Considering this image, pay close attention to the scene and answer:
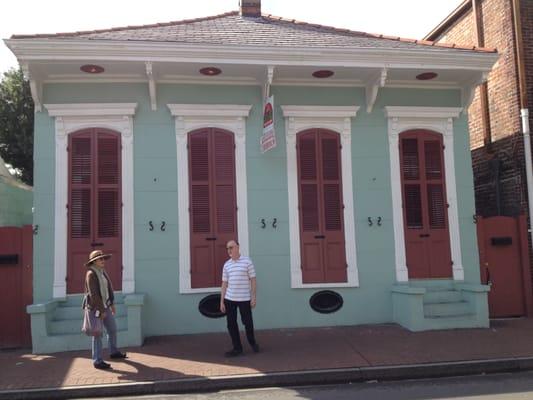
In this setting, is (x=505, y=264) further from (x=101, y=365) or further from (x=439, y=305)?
(x=101, y=365)

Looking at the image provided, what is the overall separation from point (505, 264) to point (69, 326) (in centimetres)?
813

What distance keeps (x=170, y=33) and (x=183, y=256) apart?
163 inches

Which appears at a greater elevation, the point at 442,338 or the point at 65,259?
the point at 65,259

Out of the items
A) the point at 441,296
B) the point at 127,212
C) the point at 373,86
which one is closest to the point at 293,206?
the point at 373,86

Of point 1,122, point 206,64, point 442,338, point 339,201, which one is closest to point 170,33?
point 206,64

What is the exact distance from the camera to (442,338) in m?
7.96

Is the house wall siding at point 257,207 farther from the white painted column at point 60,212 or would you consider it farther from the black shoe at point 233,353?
the black shoe at point 233,353

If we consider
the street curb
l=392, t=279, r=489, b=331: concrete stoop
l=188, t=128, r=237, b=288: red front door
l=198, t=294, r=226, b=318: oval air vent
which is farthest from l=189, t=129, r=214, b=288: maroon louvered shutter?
l=392, t=279, r=489, b=331: concrete stoop

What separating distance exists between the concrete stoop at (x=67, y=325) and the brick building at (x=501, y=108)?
7.95m

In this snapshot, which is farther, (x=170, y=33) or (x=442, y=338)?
(x=170, y=33)

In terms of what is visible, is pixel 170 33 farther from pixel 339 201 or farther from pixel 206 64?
pixel 339 201

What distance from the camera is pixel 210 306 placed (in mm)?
8891

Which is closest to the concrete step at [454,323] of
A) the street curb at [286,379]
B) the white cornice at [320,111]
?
the street curb at [286,379]

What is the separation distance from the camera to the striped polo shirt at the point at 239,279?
23.9 ft
